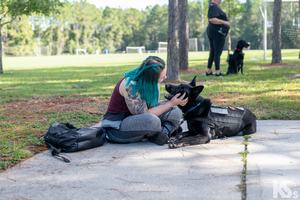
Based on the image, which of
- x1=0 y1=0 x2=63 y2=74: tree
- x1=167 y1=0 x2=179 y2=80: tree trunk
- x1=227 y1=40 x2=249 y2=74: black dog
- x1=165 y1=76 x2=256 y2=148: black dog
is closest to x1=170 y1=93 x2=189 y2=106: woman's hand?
x1=165 y1=76 x2=256 y2=148: black dog

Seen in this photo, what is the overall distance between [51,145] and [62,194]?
1227 mm

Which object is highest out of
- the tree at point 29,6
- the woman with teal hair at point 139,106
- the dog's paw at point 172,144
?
the tree at point 29,6

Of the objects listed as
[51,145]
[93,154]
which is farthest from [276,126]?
[51,145]

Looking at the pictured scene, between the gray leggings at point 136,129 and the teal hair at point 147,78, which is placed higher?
the teal hair at point 147,78

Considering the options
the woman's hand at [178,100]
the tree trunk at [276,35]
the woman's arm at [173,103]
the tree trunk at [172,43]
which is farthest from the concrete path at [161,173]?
the tree trunk at [276,35]

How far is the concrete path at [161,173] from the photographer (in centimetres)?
207

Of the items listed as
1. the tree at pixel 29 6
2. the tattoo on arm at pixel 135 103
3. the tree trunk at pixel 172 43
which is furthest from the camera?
the tree at pixel 29 6

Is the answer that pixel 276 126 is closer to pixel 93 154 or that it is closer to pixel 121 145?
pixel 121 145

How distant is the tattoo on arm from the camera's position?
3.17m

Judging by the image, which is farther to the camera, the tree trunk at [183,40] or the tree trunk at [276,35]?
the tree trunk at [276,35]

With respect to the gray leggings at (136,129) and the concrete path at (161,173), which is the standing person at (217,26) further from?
the gray leggings at (136,129)

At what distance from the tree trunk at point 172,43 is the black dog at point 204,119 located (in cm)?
503

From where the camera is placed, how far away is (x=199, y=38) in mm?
72812

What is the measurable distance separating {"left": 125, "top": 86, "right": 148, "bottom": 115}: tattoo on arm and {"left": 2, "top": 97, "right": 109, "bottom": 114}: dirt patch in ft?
6.98
